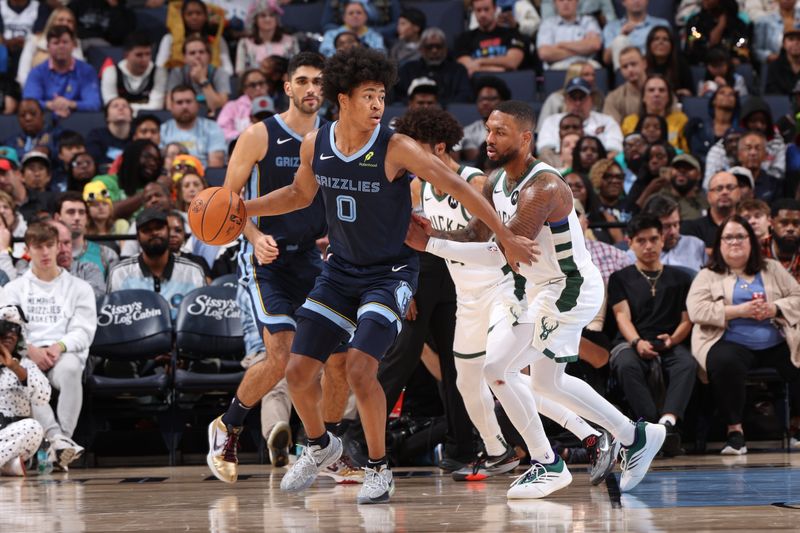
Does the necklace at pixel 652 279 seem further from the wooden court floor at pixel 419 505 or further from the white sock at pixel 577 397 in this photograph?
the white sock at pixel 577 397

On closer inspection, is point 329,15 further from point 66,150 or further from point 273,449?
point 273,449

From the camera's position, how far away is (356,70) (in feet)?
18.5

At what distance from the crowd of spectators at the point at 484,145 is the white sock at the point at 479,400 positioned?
4.39 ft

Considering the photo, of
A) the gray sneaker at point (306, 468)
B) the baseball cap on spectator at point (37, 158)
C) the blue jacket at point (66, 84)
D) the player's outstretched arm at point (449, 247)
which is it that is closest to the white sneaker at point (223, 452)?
the gray sneaker at point (306, 468)

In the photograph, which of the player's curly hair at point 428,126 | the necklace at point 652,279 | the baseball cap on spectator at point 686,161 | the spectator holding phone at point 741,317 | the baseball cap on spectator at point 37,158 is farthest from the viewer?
the baseball cap on spectator at point 37,158

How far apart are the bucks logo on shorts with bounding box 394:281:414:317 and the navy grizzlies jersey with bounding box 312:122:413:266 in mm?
133

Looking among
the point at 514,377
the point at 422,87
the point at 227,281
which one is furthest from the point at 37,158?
A: the point at 514,377

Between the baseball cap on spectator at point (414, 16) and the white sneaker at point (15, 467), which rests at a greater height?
the baseball cap on spectator at point (414, 16)

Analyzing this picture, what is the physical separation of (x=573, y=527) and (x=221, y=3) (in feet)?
36.0

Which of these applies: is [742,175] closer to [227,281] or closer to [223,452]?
[227,281]

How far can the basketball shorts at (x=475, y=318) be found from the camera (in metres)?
7.00

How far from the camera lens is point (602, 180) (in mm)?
10555

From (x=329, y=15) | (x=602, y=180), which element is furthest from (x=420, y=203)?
(x=329, y=15)

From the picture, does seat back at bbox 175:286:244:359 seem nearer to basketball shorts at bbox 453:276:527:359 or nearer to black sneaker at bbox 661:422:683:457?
basketball shorts at bbox 453:276:527:359
